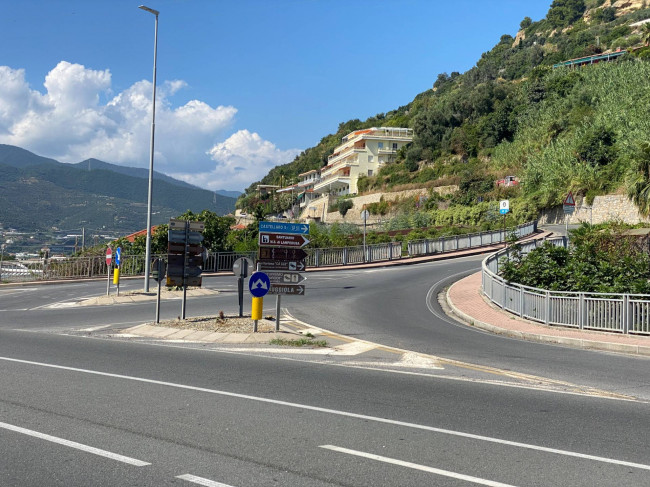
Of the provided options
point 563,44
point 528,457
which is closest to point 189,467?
point 528,457

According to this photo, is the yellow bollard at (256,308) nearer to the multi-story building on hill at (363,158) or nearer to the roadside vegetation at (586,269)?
the roadside vegetation at (586,269)

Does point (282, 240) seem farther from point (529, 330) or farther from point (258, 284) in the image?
→ point (529, 330)

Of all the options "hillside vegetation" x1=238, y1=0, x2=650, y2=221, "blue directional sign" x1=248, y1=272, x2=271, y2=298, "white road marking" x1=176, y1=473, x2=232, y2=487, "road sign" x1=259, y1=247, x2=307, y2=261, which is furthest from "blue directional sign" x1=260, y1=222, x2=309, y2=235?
"hillside vegetation" x1=238, y1=0, x2=650, y2=221

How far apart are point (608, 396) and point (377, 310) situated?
12.3m

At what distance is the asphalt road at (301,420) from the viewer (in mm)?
5523

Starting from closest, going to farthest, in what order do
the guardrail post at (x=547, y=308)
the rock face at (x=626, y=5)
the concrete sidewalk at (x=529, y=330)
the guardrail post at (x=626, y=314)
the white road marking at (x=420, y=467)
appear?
the white road marking at (x=420, y=467) → the concrete sidewalk at (x=529, y=330) → the guardrail post at (x=626, y=314) → the guardrail post at (x=547, y=308) → the rock face at (x=626, y=5)

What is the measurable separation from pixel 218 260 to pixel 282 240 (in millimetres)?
25136

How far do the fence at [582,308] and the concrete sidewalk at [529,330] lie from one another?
8.9 inches

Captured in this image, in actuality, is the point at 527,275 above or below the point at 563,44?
below

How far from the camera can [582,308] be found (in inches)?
663

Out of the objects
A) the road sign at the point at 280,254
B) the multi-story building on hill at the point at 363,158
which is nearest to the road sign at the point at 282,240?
the road sign at the point at 280,254

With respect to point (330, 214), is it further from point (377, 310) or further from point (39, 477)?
point (39, 477)

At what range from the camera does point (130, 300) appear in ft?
A: 84.4

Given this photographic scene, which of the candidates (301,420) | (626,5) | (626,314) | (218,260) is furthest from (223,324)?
(626,5)
